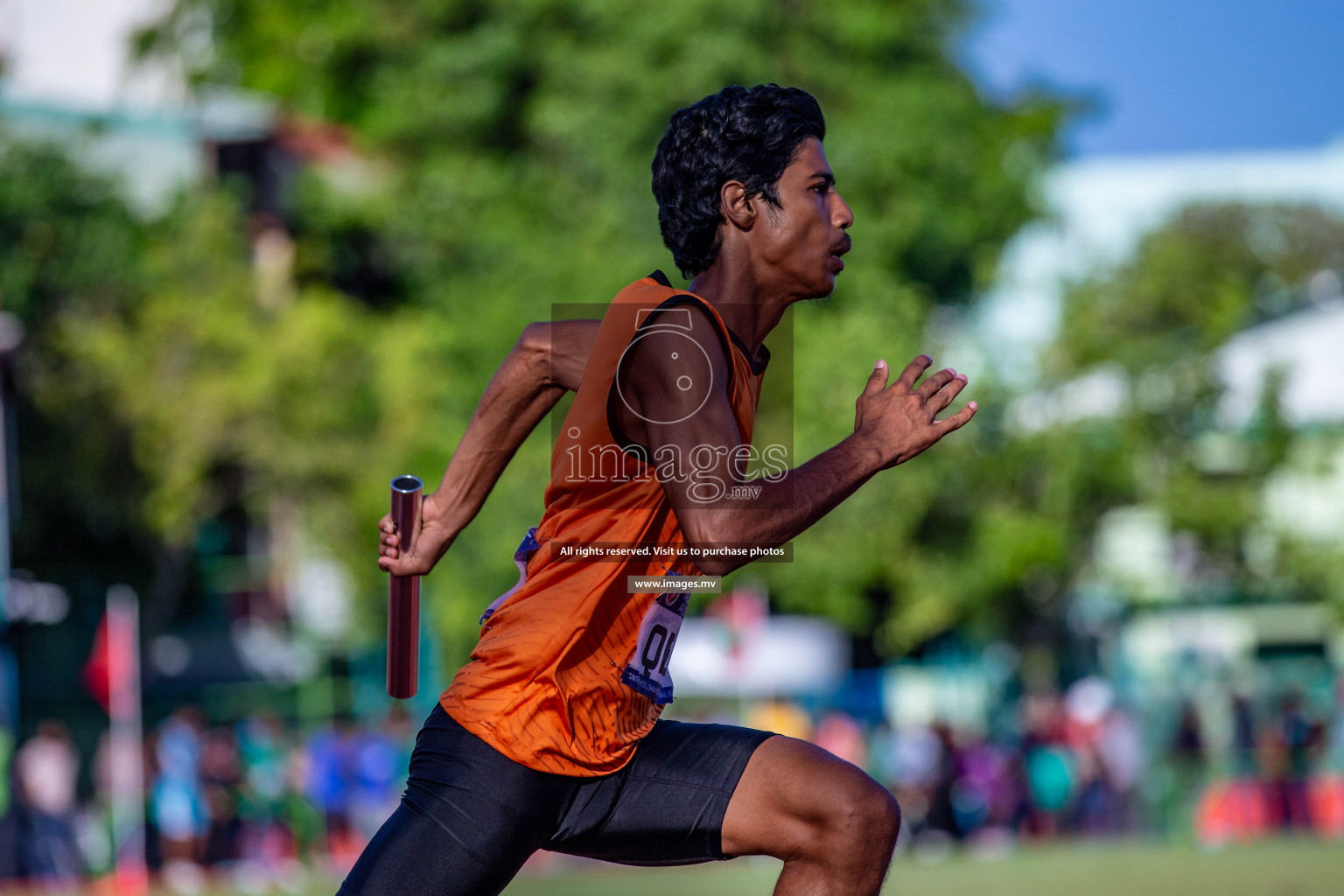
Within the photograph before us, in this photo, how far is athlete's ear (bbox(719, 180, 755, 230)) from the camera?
3.48m

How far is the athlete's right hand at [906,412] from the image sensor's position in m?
3.25

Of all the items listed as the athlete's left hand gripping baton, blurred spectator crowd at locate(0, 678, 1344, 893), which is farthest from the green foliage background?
the athlete's left hand gripping baton

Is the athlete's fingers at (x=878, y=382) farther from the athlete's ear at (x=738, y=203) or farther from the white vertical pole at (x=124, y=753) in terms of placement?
the white vertical pole at (x=124, y=753)

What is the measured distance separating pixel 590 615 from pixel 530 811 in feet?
1.38

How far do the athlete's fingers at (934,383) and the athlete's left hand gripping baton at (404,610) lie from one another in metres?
1.35

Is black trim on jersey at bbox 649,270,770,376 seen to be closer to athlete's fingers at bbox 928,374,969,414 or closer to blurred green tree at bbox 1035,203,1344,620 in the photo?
athlete's fingers at bbox 928,374,969,414

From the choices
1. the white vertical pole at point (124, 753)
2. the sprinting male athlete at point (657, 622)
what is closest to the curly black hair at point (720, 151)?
the sprinting male athlete at point (657, 622)

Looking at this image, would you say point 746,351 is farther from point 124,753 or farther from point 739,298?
point 124,753

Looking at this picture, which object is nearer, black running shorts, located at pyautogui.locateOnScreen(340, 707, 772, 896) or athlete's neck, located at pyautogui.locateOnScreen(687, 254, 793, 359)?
black running shorts, located at pyautogui.locateOnScreen(340, 707, 772, 896)

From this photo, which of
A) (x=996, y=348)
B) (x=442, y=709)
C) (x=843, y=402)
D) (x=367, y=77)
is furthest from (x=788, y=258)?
(x=367, y=77)

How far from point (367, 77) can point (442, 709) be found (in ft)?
89.4

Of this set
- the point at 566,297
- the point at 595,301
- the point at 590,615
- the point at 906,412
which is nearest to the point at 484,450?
the point at 590,615

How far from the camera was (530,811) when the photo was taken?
11.1 feet

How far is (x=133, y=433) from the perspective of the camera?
23.4 m
